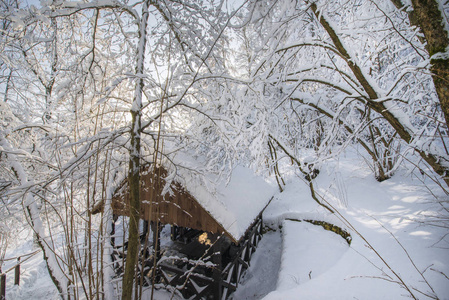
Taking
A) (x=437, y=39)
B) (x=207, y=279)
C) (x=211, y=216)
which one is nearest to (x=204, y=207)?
(x=211, y=216)

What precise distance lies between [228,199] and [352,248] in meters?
3.24

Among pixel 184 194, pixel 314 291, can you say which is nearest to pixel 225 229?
pixel 184 194

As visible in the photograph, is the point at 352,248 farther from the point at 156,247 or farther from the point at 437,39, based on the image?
the point at 156,247

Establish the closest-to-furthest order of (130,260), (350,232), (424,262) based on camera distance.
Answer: (130,260) < (424,262) < (350,232)

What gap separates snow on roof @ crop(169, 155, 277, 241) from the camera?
3791mm

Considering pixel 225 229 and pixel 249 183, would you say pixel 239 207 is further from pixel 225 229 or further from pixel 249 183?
pixel 249 183

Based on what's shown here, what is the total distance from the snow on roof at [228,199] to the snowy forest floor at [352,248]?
1.51m

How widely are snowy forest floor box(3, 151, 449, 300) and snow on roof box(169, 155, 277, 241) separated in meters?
1.51

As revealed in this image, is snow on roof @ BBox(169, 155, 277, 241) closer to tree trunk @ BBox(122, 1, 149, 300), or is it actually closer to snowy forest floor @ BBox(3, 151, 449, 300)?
tree trunk @ BBox(122, 1, 149, 300)

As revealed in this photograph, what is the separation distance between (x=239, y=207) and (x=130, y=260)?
374 centimetres

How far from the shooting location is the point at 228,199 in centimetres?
566

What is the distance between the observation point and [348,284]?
379 cm

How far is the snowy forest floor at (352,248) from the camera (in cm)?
355

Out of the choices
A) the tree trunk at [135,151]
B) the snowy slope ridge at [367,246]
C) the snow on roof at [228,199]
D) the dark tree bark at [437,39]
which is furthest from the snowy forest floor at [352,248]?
the tree trunk at [135,151]
